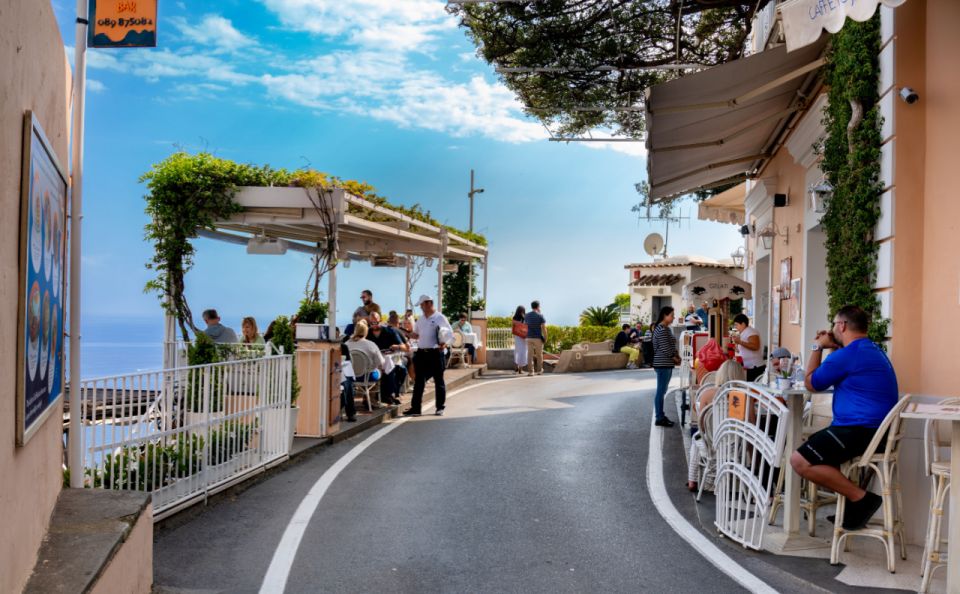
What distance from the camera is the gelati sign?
6.03 meters

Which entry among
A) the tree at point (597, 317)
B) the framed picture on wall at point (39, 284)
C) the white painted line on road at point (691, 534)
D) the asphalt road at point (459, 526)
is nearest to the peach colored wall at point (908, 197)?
the white painted line on road at point (691, 534)

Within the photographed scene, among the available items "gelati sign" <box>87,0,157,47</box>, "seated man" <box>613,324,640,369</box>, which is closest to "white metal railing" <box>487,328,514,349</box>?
"seated man" <box>613,324,640,369</box>

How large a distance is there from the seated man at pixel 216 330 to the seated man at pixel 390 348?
3018mm

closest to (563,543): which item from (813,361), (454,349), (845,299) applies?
(813,361)

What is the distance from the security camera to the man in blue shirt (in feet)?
6.02

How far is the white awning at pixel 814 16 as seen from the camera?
5781mm

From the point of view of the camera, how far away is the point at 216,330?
12.2 m

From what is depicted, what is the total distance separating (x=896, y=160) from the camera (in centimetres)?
699

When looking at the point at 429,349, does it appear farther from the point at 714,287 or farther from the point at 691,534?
the point at 691,534

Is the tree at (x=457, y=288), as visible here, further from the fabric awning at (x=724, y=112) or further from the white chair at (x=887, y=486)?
the white chair at (x=887, y=486)

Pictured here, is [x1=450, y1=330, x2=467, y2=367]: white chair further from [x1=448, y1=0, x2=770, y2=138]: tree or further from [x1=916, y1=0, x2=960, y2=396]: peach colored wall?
[x1=916, y1=0, x2=960, y2=396]: peach colored wall

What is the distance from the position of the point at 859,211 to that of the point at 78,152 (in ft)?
20.2

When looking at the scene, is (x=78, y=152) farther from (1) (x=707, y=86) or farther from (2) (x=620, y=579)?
(1) (x=707, y=86)

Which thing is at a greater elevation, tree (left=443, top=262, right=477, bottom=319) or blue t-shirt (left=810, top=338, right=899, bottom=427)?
tree (left=443, top=262, right=477, bottom=319)
